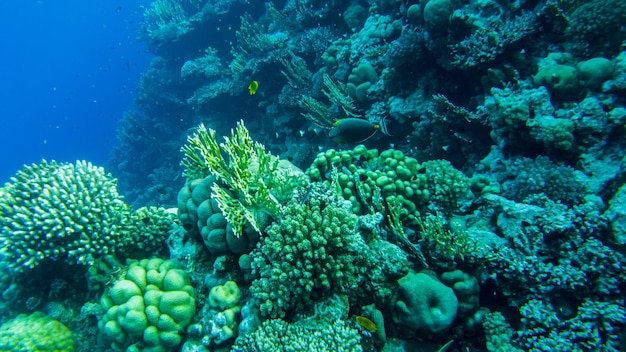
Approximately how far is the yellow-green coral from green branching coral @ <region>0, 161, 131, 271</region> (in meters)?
0.71

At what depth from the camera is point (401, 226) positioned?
364 cm

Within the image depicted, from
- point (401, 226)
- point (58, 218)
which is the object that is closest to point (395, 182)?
point (401, 226)

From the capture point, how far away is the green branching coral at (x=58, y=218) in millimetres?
4016

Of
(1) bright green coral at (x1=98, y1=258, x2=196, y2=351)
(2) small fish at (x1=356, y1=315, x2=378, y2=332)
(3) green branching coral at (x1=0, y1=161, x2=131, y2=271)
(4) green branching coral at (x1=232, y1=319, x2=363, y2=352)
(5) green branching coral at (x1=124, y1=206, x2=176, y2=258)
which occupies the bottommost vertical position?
(2) small fish at (x1=356, y1=315, x2=378, y2=332)

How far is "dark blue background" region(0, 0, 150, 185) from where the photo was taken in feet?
276

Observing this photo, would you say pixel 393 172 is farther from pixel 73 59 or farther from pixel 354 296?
pixel 73 59

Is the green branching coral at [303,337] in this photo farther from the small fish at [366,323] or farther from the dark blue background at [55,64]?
the dark blue background at [55,64]

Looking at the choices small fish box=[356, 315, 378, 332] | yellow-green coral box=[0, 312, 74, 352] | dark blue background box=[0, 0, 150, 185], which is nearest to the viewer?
small fish box=[356, 315, 378, 332]

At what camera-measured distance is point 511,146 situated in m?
4.70

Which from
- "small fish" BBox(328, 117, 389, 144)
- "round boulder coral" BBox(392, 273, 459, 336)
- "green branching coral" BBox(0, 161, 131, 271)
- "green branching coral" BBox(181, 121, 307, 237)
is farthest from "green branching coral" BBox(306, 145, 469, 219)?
"green branching coral" BBox(0, 161, 131, 271)

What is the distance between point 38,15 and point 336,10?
473 ft

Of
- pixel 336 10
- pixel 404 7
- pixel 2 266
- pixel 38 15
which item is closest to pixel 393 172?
pixel 404 7

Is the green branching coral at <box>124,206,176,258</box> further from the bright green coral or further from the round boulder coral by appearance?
the round boulder coral

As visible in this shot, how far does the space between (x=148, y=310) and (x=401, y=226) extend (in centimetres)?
296
